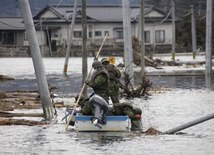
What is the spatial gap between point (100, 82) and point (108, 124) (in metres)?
1.06

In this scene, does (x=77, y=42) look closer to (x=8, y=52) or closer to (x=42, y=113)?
(x=8, y=52)

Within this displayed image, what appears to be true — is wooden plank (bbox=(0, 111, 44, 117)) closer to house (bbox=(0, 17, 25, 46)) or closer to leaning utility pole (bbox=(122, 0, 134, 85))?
leaning utility pole (bbox=(122, 0, 134, 85))

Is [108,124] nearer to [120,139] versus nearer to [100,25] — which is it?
[120,139]

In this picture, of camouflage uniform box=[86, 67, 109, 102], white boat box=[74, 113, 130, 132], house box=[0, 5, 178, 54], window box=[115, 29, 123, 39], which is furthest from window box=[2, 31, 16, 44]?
white boat box=[74, 113, 130, 132]

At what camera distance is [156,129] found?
63.5 feet

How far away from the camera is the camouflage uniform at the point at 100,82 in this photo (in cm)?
1850

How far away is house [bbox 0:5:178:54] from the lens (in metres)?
99.8

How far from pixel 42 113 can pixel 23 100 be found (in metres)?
4.16

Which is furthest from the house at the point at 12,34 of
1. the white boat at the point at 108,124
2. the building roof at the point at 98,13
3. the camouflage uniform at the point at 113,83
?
the white boat at the point at 108,124

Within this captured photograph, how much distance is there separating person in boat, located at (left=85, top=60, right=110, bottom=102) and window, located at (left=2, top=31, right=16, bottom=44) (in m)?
90.4

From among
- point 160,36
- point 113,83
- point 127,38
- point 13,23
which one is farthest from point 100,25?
point 113,83

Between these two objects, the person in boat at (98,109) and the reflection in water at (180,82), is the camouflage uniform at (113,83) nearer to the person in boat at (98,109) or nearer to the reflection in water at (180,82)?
the person in boat at (98,109)

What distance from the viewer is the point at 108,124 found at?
18125 mm

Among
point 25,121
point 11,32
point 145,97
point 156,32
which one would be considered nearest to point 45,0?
point 11,32
